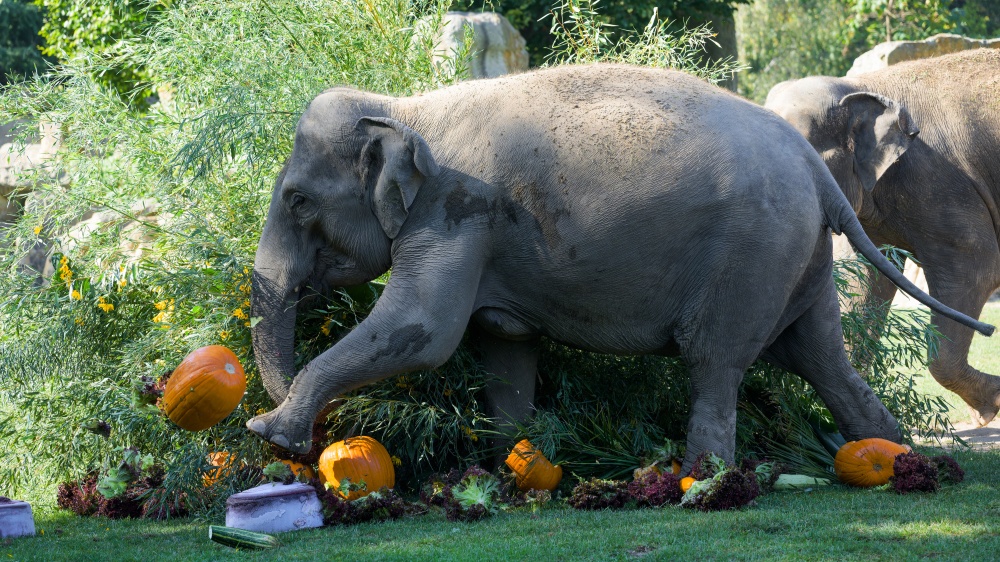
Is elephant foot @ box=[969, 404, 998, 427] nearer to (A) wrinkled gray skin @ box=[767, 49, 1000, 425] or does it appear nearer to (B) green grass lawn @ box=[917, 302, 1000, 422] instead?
(A) wrinkled gray skin @ box=[767, 49, 1000, 425]

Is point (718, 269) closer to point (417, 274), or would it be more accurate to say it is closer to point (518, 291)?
point (518, 291)

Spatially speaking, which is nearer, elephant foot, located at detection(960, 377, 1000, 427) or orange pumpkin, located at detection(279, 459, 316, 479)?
orange pumpkin, located at detection(279, 459, 316, 479)

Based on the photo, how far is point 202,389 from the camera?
17.1ft

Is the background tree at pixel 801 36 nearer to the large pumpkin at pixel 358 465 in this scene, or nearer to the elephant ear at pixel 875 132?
the elephant ear at pixel 875 132

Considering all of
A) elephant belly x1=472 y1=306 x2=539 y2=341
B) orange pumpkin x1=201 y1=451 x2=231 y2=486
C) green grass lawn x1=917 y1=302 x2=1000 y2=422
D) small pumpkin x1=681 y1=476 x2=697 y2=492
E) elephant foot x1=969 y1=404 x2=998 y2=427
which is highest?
elephant belly x1=472 y1=306 x2=539 y2=341

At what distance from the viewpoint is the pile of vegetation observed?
603 centimetres

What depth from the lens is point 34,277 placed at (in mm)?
6676

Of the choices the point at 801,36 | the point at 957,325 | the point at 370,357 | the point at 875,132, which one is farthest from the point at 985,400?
the point at 801,36

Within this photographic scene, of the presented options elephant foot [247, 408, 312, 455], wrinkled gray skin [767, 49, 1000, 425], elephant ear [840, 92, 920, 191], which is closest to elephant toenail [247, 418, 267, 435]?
elephant foot [247, 408, 312, 455]

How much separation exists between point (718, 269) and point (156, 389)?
2849 mm

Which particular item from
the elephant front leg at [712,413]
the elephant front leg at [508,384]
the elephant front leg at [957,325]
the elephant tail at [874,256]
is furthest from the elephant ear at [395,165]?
the elephant front leg at [957,325]

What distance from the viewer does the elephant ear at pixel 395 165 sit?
18.2ft

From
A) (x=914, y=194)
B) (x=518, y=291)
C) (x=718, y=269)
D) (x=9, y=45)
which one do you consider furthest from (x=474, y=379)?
(x=9, y=45)

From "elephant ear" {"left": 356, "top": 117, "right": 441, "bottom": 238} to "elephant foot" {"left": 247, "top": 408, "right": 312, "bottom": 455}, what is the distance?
3.38ft
